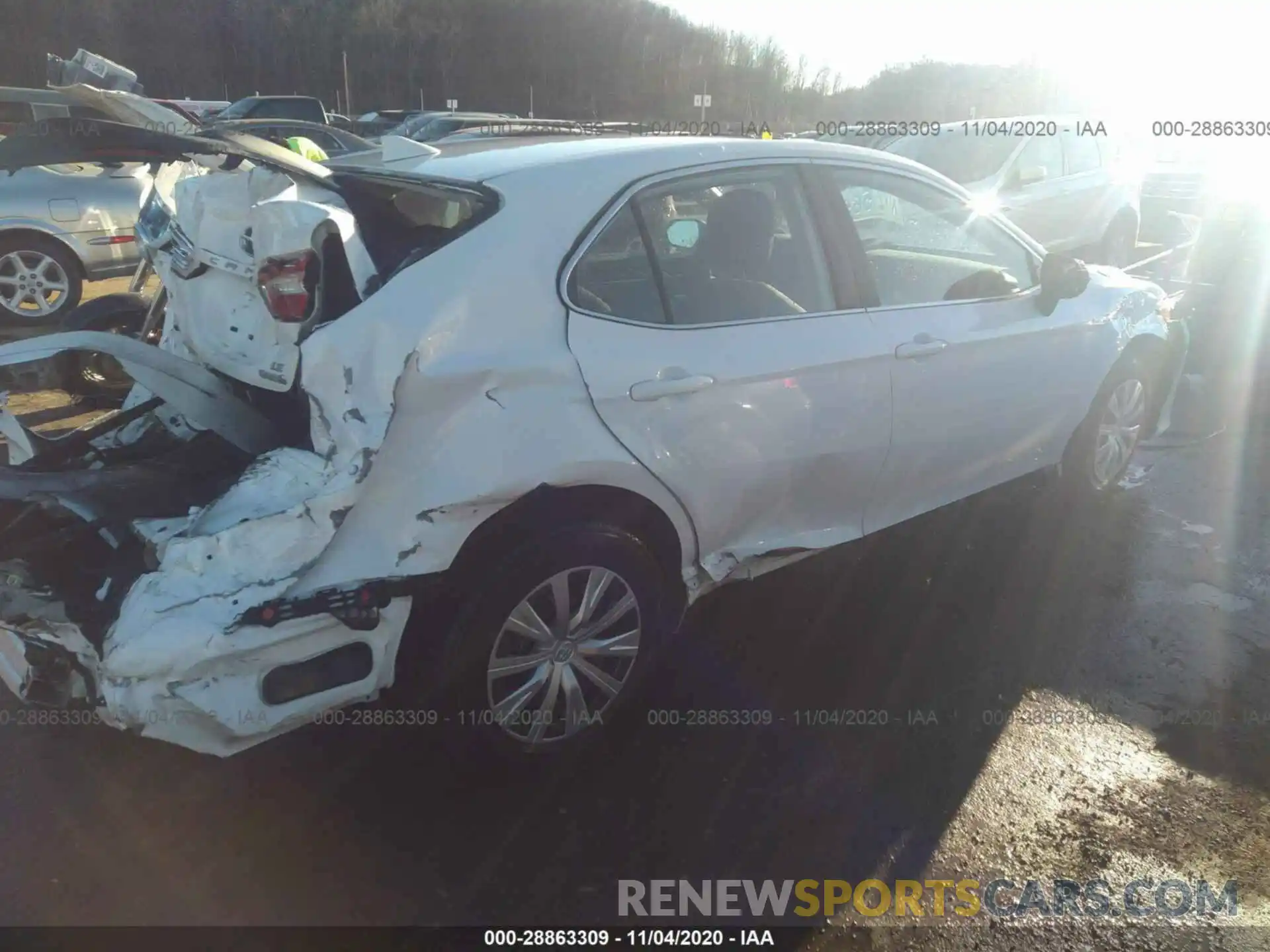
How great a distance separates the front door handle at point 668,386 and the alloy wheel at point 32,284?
283 inches

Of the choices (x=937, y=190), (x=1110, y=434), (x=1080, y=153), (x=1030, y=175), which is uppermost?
(x=1080, y=153)

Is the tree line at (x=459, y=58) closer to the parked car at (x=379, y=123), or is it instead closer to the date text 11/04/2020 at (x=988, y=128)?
the parked car at (x=379, y=123)

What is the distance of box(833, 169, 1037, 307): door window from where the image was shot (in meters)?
3.50

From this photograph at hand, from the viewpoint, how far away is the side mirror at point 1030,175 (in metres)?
8.69

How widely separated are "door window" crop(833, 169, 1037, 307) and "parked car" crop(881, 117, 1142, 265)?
5.05m

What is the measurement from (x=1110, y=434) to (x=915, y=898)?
10.1 feet

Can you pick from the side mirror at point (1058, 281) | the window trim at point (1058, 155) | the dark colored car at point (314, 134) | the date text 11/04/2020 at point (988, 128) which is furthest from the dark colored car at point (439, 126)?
the side mirror at point (1058, 281)

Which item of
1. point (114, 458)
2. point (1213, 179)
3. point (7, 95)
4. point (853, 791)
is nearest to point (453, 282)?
point (114, 458)

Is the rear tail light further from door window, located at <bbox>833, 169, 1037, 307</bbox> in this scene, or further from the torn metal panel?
door window, located at <bbox>833, 169, 1037, 307</bbox>

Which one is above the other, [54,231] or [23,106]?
[23,106]

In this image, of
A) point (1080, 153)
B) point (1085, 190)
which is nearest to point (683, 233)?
point (1085, 190)

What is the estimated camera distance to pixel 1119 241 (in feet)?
34.6

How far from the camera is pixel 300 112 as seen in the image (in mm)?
20078

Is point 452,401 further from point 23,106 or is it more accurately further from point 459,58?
point 459,58
